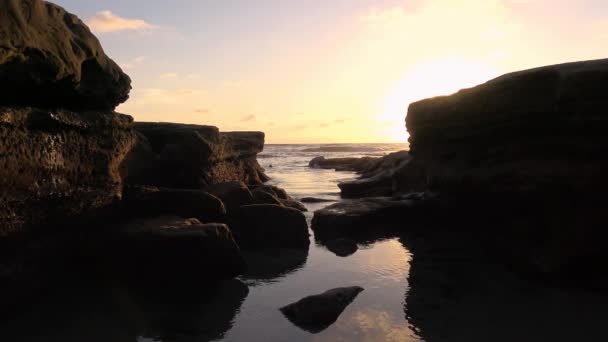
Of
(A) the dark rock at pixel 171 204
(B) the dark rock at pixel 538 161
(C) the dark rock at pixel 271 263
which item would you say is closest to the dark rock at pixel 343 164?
(B) the dark rock at pixel 538 161

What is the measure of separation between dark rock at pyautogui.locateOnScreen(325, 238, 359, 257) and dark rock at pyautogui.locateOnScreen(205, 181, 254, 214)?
2.10m

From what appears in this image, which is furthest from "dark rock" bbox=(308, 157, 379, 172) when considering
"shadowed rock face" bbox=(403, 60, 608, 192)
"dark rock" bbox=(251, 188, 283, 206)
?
"shadowed rock face" bbox=(403, 60, 608, 192)

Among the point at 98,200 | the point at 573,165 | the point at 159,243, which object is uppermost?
the point at 573,165

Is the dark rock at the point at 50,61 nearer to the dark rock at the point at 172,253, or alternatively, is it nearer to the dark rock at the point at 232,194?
the dark rock at the point at 172,253

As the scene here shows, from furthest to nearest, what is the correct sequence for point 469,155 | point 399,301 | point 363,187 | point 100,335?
1. point 363,187
2. point 469,155
3. point 399,301
4. point 100,335

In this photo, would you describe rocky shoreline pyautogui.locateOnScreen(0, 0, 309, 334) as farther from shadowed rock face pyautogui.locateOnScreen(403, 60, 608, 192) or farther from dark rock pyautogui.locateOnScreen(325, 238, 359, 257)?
shadowed rock face pyautogui.locateOnScreen(403, 60, 608, 192)

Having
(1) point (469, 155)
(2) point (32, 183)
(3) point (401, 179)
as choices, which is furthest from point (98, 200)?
(3) point (401, 179)

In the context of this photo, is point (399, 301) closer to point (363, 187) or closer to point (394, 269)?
point (394, 269)

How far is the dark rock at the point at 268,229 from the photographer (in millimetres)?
8812

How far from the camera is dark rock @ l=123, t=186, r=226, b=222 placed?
757 centimetres

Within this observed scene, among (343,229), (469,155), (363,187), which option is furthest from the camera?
(363,187)

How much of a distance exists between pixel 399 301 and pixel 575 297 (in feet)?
7.81

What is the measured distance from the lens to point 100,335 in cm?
493

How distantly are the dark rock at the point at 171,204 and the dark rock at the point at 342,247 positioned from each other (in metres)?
2.18
